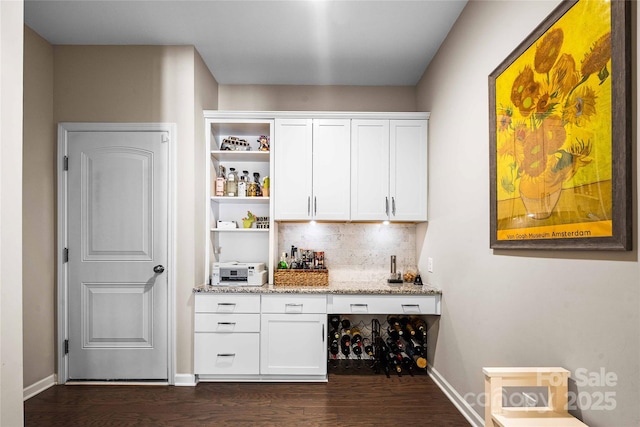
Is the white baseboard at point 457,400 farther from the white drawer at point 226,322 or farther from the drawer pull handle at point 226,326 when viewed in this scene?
the drawer pull handle at point 226,326

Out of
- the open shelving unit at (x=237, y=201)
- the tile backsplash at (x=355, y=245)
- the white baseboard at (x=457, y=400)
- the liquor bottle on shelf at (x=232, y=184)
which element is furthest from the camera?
the tile backsplash at (x=355, y=245)

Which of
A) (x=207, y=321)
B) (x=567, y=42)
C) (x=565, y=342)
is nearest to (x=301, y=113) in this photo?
(x=207, y=321)

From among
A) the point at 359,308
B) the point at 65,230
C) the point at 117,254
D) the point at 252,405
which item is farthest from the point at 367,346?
the point at 65,230

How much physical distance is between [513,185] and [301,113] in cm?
209

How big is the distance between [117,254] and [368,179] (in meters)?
2.36

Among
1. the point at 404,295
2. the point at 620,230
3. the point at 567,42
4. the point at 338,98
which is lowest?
the point at 404,295

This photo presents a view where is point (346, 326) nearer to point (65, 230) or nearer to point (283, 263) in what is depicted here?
point (283, 263)

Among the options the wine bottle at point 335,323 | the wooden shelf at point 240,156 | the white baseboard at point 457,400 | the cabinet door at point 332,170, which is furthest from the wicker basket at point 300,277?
the white baseboard at point 457,400

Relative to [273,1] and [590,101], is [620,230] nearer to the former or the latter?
[590,101]

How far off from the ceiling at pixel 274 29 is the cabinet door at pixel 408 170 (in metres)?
0.62

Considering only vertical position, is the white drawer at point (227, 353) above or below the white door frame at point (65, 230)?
below

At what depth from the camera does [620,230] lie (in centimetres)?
123

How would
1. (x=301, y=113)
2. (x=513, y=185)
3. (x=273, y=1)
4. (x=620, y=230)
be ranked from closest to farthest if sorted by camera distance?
(x=620, y=230) < (x=513, y=185) < (x=273, y=1) < (x=301, y=113)

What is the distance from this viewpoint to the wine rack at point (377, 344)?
11.2 feet
